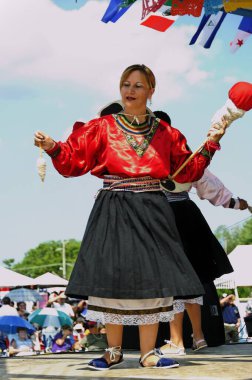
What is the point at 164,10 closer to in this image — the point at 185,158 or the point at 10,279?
the point at 185,158

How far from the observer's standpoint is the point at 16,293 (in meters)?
25.7

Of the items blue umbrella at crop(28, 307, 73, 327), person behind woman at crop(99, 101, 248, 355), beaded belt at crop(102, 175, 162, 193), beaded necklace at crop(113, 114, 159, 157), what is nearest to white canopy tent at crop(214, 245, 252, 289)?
blue umbrella at crop(28, 307, 73, 327)

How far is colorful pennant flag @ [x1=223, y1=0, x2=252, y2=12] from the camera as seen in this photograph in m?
4.79

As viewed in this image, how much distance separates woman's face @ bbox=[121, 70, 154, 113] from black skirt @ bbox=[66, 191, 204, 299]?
568 millimetres

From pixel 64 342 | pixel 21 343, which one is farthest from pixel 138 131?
pixel 21 343

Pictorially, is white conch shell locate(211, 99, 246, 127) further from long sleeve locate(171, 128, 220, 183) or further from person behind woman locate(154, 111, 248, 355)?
person behind woman locate(154, 111, 248, 355)

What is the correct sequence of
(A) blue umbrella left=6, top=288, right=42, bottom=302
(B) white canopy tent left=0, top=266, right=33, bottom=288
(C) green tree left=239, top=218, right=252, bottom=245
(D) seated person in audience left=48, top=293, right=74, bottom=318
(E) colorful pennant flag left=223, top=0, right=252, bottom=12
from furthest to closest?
(C) green tree left=239, top=218, right=252, bottom=245
(A) blue umbrella left=6, top=288, right=42, bottom=302
(B) white canopy tent left=0, top=266, right=33, bottom=288
(D) seated person in audience left=48, top=293, right=74, bottom=318
(E) colorful pennant flag left=223, top=0, right=252, bottom=12

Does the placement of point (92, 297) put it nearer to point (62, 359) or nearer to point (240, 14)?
point (62, 359)

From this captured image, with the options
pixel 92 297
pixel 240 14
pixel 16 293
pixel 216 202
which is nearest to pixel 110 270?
pixel 92 297

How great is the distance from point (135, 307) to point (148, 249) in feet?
1.13

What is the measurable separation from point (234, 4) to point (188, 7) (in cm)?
36

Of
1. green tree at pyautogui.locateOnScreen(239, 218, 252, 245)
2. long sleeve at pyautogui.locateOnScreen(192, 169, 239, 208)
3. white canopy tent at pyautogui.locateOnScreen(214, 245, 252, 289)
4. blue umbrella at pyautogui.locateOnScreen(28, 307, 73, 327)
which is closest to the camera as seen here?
long sleeve at pyautogui.locateOnScreen(192, 169, 239, 208)

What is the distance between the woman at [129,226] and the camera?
16.1 ft

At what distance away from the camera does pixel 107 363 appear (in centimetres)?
503
